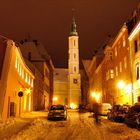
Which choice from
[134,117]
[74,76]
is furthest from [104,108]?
[74,76]

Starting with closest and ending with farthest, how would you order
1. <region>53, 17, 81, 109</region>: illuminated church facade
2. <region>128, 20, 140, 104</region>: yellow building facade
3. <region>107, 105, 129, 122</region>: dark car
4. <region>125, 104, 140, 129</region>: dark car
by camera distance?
<region>125, 104, 140, 129</region>: dark car, <region>107, 105, 129, 122</region>: dark car, <region>128, 20, 140, 104</region>: yellow building facade, <region>53, 17, 81, 109</region>: illuminated church facade

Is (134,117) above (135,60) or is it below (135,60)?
below

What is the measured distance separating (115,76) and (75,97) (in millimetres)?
57162

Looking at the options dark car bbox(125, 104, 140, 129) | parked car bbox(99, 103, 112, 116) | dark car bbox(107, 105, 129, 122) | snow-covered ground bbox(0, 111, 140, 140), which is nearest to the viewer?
snow-covered ground bbox(0, 111, 140, 140)

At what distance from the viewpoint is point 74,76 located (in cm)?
10425

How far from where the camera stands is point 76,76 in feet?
342

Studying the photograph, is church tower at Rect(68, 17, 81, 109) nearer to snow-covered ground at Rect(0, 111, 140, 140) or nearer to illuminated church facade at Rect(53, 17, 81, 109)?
illuminated church facade at Rect(53, 17, 81, 109)

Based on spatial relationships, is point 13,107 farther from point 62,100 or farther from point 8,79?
point 62,100

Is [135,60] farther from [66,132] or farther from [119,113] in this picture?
[66,132]

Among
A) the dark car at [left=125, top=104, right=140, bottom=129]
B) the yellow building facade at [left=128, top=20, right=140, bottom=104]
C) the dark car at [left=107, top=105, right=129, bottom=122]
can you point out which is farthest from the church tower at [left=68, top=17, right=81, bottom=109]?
the dark car at [left=125, top=104, right=140, bottom=129]

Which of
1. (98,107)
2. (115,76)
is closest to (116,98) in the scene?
(115,76)

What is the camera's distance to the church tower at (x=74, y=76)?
→ 101312 mm

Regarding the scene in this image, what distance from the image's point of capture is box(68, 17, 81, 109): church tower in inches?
3989

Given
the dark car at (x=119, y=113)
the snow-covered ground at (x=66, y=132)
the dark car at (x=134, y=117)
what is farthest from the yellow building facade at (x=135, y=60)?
the snow-covered ground at (x=66, y=132)
